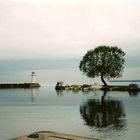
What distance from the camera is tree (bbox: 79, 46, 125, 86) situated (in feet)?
400

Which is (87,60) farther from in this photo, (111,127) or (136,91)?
(111,127)

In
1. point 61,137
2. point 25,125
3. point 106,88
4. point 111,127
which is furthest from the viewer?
point 106,88

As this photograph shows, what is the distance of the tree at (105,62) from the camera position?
122 meters

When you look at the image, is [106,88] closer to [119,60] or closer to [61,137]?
[119,60]

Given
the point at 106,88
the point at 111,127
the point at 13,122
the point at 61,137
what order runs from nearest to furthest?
1. the point at 61,137
2. the point at 111,127
3. the point at 13,122
4. the point at 106,88

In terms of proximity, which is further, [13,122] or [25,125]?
[13,122]

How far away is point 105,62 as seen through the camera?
122812 millimetres

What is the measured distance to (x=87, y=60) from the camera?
126125mm

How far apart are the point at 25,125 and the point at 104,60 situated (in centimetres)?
8426

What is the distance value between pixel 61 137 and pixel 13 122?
20908 millimetres

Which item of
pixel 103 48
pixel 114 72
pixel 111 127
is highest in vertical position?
pixel 103 48

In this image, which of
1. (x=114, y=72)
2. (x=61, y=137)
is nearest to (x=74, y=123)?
(x=61, y=137)

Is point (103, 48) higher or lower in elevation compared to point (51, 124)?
higher

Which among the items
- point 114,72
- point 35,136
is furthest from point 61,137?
point 114,72
